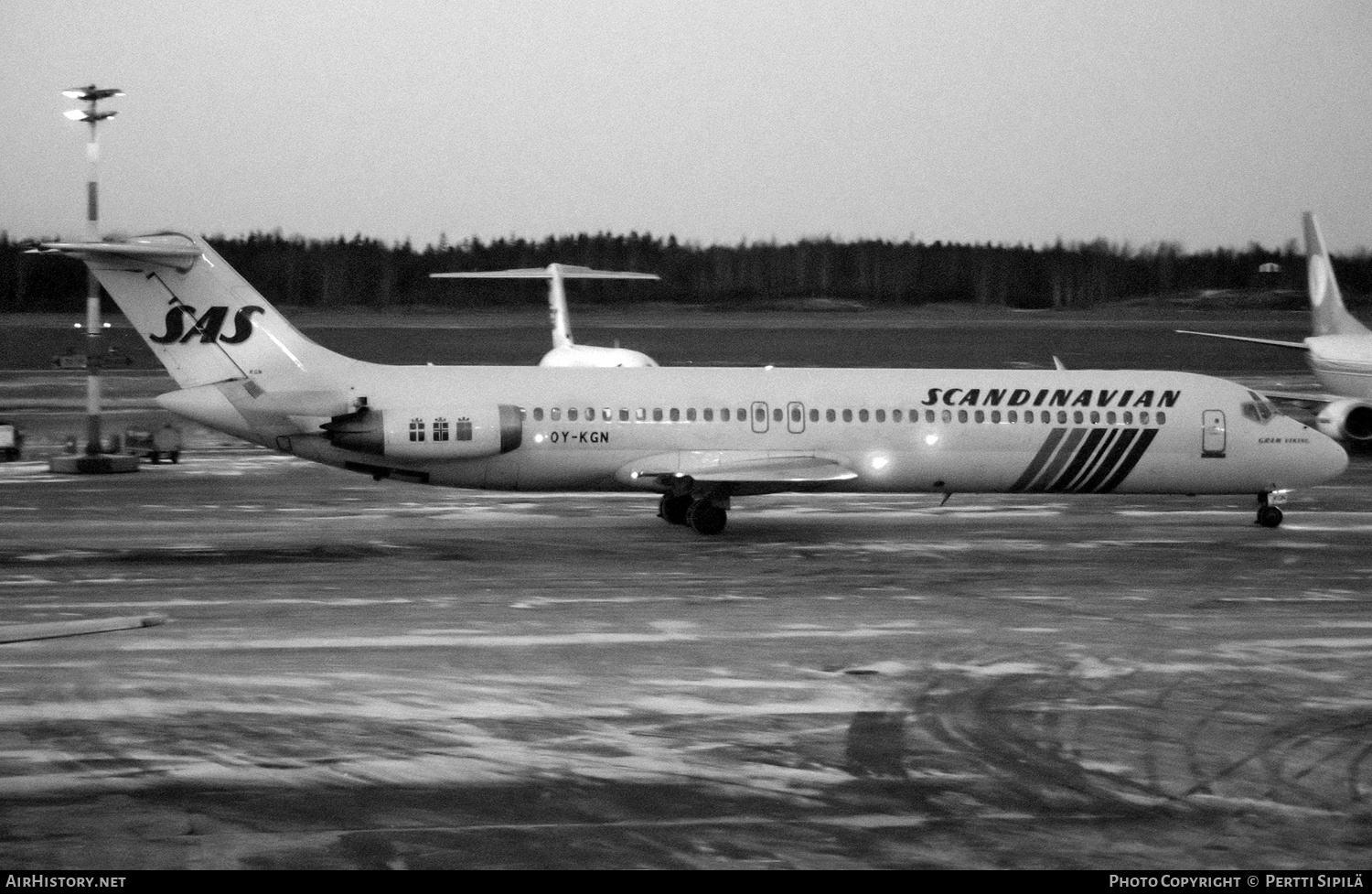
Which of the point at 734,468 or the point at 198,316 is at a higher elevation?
the point at 198,316

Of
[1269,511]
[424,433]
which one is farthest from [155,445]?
[1269,511]

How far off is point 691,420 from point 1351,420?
1965cm

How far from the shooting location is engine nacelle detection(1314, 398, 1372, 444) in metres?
36.3

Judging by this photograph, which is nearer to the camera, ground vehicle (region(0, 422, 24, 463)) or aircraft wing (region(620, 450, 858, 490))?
aircraft wing (region(620, 450, 858, 490))

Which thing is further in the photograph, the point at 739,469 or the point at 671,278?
the point at 671,278

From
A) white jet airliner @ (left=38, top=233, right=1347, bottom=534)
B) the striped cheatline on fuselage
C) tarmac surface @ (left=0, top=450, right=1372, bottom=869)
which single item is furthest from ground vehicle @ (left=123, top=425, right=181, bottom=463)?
the striped cheatline on fuselage

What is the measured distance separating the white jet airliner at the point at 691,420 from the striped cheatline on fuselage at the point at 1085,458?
3 centimetres

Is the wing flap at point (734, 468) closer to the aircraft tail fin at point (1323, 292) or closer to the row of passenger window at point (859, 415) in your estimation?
the row of passenger window at point (859, 415)

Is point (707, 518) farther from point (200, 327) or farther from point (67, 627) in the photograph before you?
point (67, 627)

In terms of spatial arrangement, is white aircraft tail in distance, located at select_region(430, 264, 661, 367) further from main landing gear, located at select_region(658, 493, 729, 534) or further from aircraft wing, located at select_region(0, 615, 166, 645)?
aircraft wing, located at select_region(0, 615, 166, 645)

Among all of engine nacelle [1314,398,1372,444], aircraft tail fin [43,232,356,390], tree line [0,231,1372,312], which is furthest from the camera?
tree line [0,231,1372,312]

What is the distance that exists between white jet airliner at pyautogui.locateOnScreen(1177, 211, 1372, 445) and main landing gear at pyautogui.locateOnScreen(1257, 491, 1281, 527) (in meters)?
10.7

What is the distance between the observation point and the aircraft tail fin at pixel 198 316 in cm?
2331

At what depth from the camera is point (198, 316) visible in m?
23.5
